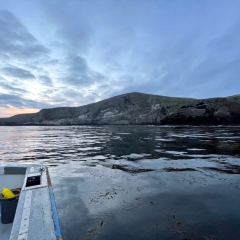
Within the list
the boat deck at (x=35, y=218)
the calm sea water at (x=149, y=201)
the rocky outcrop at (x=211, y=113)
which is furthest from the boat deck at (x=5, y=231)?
the rocky outcrop at (x=211, y=113)

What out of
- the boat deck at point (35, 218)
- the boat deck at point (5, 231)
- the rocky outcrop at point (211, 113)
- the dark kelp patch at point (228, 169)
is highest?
the rocky outcrop at point (211, 113)

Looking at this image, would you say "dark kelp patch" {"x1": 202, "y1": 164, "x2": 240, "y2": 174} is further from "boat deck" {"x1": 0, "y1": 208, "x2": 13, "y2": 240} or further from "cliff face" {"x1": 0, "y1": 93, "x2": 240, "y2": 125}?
"cliff face" {"x1": 0, "y1": 93, "x2": 240, "y2": 125}

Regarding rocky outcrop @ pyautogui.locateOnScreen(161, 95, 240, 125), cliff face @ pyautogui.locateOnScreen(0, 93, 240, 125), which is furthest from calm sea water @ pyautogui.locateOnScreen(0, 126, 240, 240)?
cliff face @ pyautogui.locateOnScreen(0, 93, 240, 125)

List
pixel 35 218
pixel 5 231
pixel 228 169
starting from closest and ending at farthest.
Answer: pixel 35 218
pixel 5 231
pixel 228 169

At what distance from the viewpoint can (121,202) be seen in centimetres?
626

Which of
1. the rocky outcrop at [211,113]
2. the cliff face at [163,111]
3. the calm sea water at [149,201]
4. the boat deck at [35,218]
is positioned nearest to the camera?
the boat deck at [35,218]

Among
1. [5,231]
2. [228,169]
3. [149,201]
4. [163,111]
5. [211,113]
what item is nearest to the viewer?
[5,231]

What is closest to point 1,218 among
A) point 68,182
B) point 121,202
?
point 121,202

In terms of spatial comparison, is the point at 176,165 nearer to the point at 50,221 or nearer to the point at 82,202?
the point at 82,202

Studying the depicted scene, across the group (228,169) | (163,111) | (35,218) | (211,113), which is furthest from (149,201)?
(163,111)

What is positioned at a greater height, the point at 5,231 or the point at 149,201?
the point at 5,231

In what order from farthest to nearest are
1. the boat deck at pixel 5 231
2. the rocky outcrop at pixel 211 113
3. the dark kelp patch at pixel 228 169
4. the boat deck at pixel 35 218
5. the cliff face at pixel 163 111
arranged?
the cliff face at pixel 163 111, the rocky outcrop at pixel 211 113, the dark kelp patch at pixel 228 169, the boat deck at pixel 5 231, the boat deck at pixel 35 218

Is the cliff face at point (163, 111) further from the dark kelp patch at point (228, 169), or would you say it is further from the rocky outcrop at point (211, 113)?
the dark kelp patch at point (228, 169)

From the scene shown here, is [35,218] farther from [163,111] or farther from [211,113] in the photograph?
[163,111]
